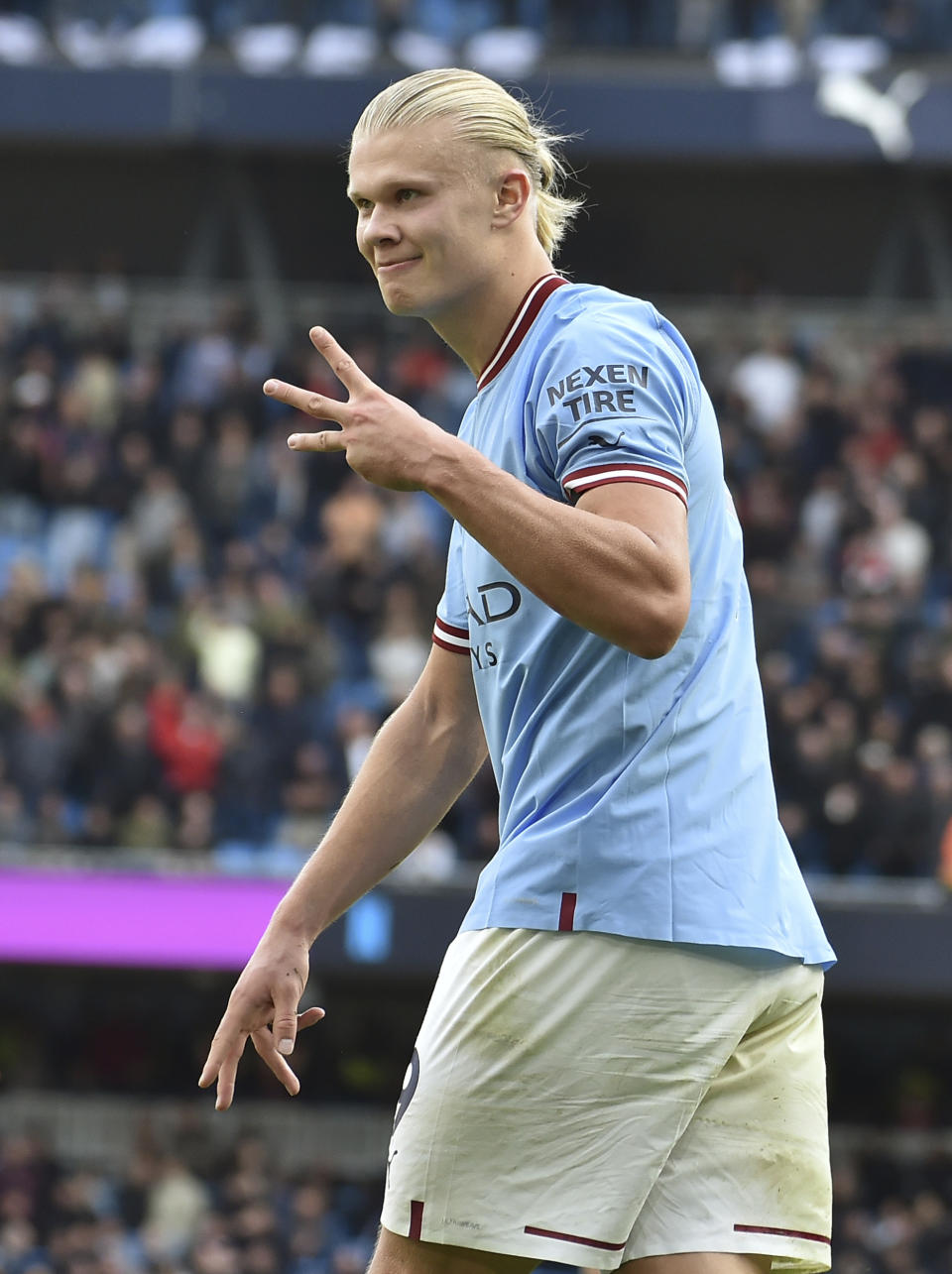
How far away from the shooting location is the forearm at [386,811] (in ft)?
10.8

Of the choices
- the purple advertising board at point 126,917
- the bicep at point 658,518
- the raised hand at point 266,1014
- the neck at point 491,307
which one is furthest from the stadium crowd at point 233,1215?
the bicep at point 658,518

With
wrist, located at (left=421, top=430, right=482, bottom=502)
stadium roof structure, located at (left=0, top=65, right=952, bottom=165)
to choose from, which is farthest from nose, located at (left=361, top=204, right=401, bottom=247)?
stadium roof structure, located at (left=0, top=65, right=952, bottom=165)

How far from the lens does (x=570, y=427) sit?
2.79m

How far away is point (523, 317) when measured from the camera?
10.0 feet

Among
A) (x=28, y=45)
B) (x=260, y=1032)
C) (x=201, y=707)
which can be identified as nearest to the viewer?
(x=260, y=1032)

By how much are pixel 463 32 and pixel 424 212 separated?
16.0 m

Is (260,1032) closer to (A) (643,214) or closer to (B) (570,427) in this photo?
(B) (570,427)

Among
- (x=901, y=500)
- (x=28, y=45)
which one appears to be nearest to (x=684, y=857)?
(x=901, y=500)

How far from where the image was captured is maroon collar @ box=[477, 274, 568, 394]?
3.05 meters

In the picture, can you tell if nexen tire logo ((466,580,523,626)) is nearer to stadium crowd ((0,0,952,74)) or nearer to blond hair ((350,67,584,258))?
blond hair ((350,67,584,258))

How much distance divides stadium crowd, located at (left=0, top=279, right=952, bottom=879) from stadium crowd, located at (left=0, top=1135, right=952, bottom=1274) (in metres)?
2.09

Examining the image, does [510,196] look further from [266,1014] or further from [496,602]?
[266,1014]

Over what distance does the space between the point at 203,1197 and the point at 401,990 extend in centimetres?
282

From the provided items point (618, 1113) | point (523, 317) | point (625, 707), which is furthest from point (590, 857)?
point (523, 317)
